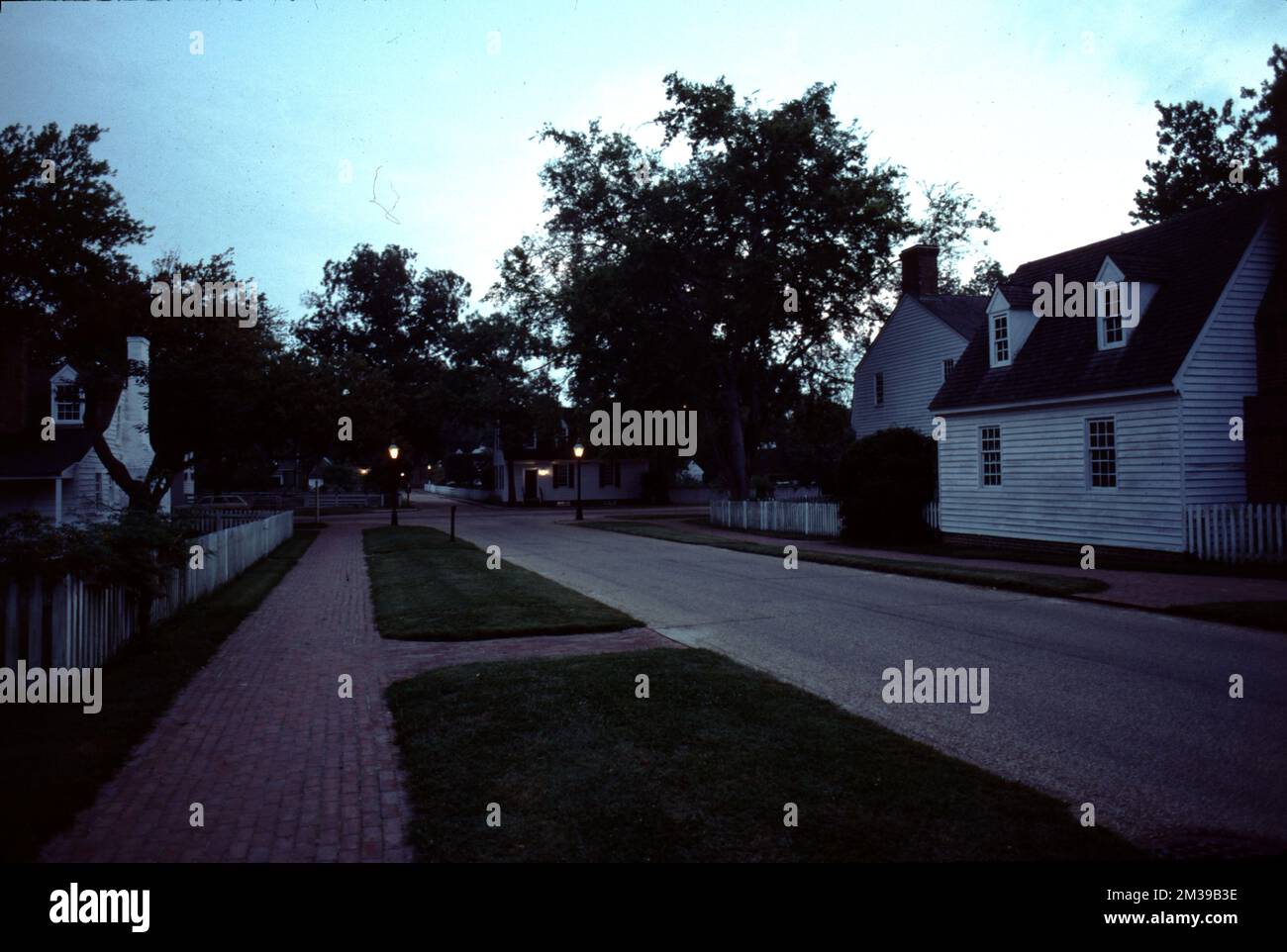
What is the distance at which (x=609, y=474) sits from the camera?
6172 centimetres

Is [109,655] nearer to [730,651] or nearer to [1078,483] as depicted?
[730,651]

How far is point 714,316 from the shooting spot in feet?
117

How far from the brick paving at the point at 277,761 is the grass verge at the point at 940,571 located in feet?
24.4

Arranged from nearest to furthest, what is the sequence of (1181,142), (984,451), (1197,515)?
1. (1197,515)
2. (984,451)
3. (1181,142)

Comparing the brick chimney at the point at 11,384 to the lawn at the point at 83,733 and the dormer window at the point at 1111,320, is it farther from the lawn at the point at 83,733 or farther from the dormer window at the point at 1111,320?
the dormer window at the point at 1111,320

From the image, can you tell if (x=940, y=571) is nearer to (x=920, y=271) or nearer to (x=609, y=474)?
(x=920, y=271)

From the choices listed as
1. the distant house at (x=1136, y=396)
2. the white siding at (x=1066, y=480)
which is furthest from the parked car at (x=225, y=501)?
the distant house at (x=1136, y=396)

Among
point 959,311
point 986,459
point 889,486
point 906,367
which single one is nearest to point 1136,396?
point 986,459

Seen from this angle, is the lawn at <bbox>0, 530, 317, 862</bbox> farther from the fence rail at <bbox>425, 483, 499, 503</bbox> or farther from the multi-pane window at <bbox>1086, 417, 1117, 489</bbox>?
the fence rail at <bbox>425, 483, 499, 503</bbox>

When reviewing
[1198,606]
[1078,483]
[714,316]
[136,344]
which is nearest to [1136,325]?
[1078,483]

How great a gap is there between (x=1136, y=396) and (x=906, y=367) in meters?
16.2

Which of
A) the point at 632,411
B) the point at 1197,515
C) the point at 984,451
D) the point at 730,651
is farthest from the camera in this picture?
the point at 632,411

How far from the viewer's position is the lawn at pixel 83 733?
498 centimetres

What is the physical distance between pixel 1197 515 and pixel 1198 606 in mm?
6629
